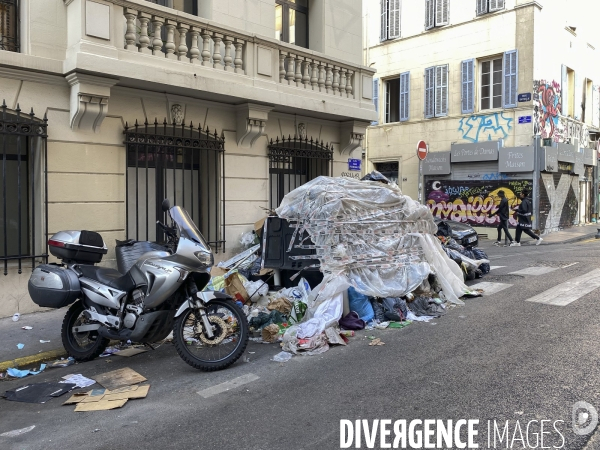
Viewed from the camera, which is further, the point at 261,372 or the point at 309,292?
the point at 309,292

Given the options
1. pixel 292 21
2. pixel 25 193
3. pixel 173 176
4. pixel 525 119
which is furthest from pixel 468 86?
pixel 25 193

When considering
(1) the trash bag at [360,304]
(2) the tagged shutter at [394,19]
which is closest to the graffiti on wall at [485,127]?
(2) the tagged shutter at [394,19]

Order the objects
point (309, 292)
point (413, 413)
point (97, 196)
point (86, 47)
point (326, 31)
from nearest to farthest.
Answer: point (413, 413) < point (309, 292) < point (86, 47) < point (97, 196) < point (326, 31)

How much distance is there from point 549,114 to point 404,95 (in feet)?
17.7

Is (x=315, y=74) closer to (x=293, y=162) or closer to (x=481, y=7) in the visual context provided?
(x=293, y=162)

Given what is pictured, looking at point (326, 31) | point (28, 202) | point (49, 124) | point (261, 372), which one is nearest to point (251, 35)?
point (326, 31)

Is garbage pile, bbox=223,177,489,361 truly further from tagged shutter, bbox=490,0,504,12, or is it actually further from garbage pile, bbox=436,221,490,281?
tagged shutter, bbox=490,0,504,12

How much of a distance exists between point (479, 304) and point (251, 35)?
6.30 meters

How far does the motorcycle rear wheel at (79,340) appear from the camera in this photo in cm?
550

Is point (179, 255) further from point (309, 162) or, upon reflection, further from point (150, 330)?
point (309, 162)

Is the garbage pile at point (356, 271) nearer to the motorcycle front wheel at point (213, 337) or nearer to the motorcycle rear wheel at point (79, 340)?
the motorcycle front wheel at point (213, 337)

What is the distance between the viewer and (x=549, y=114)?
59.7 ft

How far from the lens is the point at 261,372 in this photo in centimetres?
494

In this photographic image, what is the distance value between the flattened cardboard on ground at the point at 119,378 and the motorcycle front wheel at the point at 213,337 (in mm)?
467
